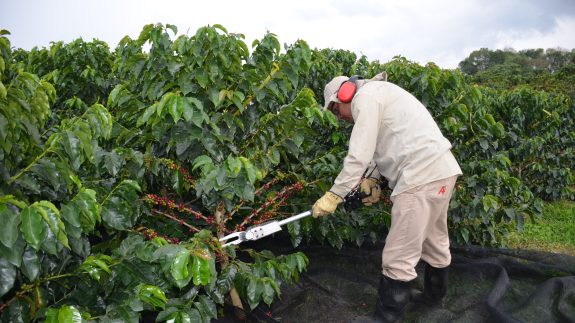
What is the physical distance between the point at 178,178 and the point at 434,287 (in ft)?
6.38

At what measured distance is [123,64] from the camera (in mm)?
2750

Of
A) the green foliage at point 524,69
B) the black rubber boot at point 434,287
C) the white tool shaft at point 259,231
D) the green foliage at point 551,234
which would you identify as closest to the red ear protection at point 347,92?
the white tool shaft at point 259,231

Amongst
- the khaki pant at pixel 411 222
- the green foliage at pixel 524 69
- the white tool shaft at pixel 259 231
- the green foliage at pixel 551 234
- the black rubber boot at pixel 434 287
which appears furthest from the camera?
the green foliage at pixel 524 69

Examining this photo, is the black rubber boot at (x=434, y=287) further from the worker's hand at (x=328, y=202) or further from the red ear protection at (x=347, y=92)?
the red ear protection at (x=347, y=92)

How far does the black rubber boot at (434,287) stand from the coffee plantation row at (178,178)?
2.22 ft

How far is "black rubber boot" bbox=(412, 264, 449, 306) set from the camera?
3.00m

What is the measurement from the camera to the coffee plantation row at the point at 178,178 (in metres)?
1.75

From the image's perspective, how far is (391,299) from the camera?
2.78m

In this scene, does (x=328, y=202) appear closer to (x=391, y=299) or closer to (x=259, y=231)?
(x=259, y=231)

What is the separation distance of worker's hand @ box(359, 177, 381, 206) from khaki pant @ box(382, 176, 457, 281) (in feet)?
1.18

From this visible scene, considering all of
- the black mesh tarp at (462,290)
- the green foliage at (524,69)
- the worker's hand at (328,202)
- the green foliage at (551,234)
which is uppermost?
the green foliage at (524,69)

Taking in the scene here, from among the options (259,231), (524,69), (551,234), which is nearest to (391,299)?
(259,231)

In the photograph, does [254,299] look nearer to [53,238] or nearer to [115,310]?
[115,310]

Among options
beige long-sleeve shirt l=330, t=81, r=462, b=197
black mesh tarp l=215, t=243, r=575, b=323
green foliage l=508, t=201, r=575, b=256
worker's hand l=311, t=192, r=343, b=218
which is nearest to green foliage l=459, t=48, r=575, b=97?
green foliage l=508, t=201, r=575, b=256
